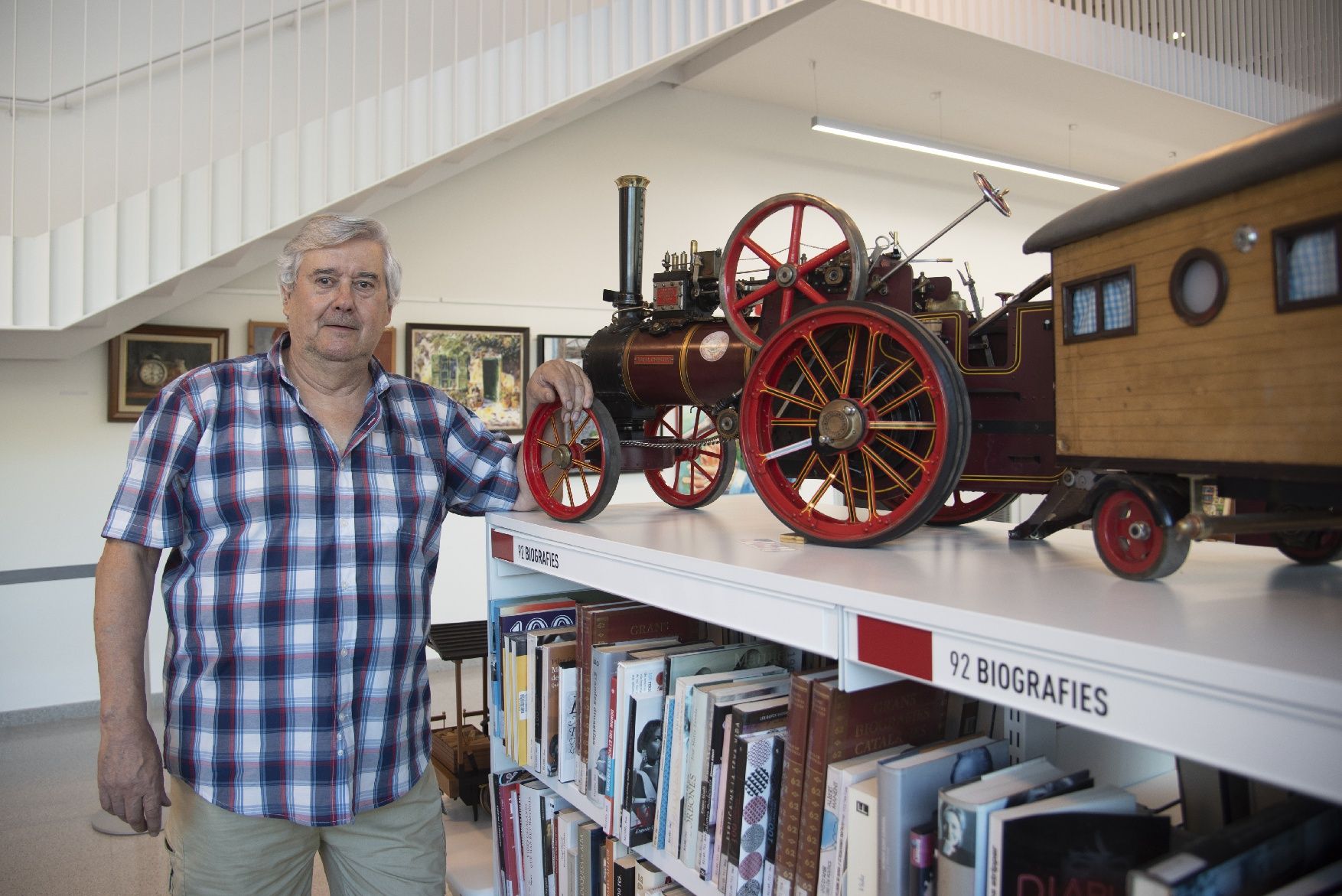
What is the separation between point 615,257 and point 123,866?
4662mm

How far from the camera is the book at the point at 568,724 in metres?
1.85

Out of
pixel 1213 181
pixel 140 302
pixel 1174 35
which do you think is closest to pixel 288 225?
pixel 140 302

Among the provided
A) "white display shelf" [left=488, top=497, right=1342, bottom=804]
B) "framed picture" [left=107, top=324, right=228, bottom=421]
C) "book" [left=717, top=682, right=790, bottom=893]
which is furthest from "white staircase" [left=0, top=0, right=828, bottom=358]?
"book" [left=717, top=682, right=790, bottom=893]

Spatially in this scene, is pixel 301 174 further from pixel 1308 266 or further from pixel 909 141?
pixel 909 141

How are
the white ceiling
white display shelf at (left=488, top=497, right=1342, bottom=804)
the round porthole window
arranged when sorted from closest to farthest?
white display shelf at (left=488, top=497, right=1342, bottom=804) < the round porthole window < the white ceiling

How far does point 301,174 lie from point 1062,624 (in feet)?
13.4

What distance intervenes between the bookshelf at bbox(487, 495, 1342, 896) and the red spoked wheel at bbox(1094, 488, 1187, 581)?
0.02 m

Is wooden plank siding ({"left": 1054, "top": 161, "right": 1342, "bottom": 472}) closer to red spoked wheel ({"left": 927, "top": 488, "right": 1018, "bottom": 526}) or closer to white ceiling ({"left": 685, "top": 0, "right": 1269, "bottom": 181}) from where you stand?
red spoked wheel ({"left": 927, "top": 488, "right": 1018, "bottom": 526})

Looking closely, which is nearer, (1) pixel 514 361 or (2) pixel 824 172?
(1) pixel 514 361

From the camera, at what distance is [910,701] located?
127cm

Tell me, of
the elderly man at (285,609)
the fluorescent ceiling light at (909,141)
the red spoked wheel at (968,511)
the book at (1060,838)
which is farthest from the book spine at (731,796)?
the fluorescent ceiling light at (909,141)

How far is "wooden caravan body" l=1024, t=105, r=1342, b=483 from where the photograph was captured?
32.8 inches

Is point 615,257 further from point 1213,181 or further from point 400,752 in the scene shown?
point 1213,181

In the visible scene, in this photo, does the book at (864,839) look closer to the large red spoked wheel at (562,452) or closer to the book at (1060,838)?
the book at (1060,838)
